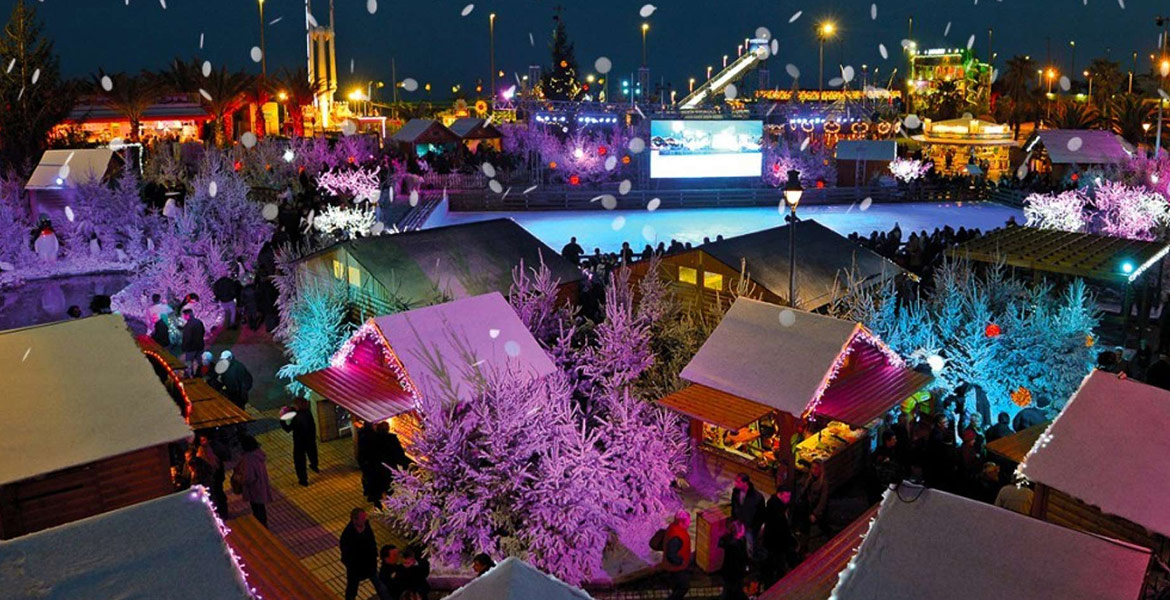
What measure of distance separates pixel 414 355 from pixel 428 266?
407 cm

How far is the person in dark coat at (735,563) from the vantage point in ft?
24.1

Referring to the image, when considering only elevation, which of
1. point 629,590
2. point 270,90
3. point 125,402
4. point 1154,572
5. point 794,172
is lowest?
point 629,590

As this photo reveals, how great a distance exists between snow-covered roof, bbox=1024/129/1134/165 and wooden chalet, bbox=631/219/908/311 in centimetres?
2329

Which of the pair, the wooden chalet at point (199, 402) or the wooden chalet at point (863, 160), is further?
the wooden chalet at point (863, 160)

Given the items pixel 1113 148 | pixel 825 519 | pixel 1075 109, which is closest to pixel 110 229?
pixel 825 519

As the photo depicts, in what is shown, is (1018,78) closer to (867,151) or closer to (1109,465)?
(867,151)

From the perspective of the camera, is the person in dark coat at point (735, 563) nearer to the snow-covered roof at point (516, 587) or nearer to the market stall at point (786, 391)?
the market stall at point (786, 391)

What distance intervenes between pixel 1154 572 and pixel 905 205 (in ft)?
99.1

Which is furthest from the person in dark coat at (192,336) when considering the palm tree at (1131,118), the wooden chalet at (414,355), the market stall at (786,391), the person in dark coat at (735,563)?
the palm tree at (1131,118)

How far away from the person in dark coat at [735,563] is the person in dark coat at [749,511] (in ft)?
2.50

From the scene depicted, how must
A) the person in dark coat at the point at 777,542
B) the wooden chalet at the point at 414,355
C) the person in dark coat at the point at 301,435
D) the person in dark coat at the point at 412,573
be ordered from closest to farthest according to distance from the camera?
1. the person in dark coat at the point at 412,573
2. the person in dark coat at the point at 777,542
3. the wooden chalet at the point at 414,355
4. the person in dark coat at the point at 301,435

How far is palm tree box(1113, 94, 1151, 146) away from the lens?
39.6m

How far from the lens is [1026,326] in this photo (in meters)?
12.0

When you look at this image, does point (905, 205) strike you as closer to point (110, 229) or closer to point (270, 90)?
point (110, 229)
